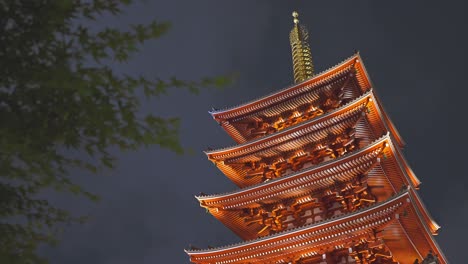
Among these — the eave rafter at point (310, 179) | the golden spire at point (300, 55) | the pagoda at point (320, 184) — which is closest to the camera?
the pagoda at point (320, 184)

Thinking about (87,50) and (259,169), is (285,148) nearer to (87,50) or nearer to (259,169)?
(259,169)

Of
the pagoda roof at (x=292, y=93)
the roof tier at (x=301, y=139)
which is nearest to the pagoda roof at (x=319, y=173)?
the roof tier at (x=301, y=139)

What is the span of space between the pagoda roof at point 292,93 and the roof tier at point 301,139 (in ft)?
5.75

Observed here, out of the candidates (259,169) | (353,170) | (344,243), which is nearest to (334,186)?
(353,170)

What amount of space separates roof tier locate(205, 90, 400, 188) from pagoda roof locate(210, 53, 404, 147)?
1.75 metres

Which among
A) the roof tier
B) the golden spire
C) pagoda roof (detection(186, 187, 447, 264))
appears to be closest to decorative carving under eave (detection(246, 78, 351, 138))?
the roof tier

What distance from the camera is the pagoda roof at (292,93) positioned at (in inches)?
862

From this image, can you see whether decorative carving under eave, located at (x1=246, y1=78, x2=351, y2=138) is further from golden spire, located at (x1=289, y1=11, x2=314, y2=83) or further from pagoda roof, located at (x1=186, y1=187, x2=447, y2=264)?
pagoda roof, located at (x1=186, y1=187, x2=447, y2=264)

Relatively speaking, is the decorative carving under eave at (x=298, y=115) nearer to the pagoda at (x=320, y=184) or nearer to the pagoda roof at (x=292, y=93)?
the pagoda at (x=320, y=184)

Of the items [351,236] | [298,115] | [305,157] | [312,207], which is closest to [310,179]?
[312,207]

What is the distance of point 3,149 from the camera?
13.0 feet

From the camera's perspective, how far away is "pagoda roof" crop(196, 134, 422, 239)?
1839 cm

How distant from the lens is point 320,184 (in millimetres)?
19734

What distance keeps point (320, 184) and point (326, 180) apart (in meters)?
0.37
